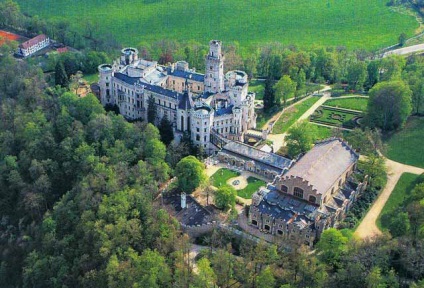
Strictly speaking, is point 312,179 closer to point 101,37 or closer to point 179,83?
point 179,83

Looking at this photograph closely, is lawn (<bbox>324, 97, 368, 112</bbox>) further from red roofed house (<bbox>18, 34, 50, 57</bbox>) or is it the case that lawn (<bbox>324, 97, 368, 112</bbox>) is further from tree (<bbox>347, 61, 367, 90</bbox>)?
red roofed house (<bbox>18, 34, 50, 57</bbox>)

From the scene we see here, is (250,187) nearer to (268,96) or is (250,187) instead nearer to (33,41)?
(268,96)

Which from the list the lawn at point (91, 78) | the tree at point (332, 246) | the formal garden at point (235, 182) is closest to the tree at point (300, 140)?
the formal garden at point (235, 182)

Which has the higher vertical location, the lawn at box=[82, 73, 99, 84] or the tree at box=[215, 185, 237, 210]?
the lawn at box=[82, 73, 99, 84]

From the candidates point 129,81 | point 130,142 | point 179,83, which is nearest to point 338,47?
point 179,83

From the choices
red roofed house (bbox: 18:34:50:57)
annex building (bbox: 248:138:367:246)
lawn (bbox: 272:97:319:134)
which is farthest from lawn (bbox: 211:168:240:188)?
red roofed house (bbox: 18:34:50:57)

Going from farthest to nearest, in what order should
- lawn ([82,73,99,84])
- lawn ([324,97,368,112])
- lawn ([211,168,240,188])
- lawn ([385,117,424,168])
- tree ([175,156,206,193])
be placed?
lawn ([82,73,99,84]) → lawn ([324,97,368,112]) → lawn ([385,117,424,168]) → lawn ([211,168,240,188]) → tree ([175,156,206,193])
